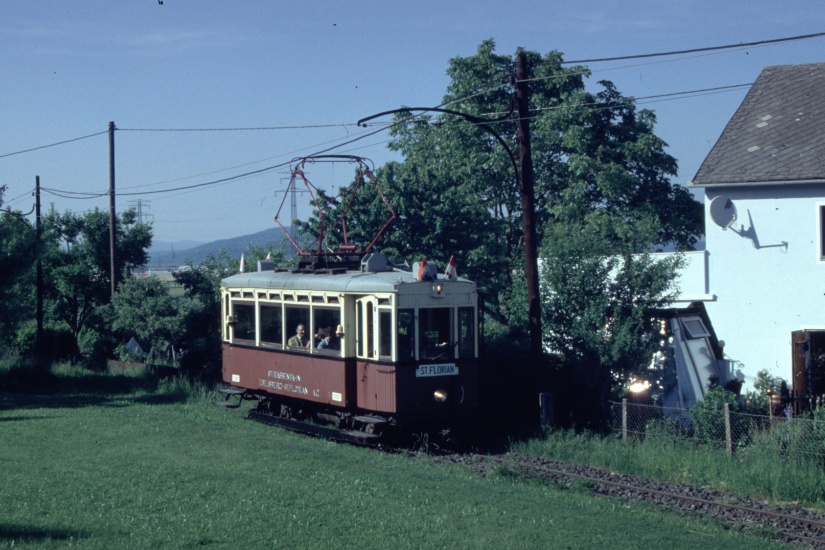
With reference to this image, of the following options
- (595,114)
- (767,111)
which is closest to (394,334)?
(767,111)

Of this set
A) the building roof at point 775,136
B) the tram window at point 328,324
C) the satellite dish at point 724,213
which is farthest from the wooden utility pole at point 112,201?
the satellite dish at point 724,213

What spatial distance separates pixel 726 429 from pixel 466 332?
14.6 ft

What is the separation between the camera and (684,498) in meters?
12.3

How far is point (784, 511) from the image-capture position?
11812mm

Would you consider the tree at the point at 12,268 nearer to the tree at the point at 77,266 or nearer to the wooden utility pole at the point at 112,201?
the wooden utility pole at the point at 112,201

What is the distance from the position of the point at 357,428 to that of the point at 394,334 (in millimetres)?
2228

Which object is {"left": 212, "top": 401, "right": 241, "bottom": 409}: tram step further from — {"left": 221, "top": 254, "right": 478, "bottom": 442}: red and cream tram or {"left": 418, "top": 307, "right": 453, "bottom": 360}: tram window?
{"left": 418, "top": 307, "right": 453, "bottom": 360}: tram window

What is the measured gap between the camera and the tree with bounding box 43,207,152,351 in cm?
4059

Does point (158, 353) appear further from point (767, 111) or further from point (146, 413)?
point (767, 111)

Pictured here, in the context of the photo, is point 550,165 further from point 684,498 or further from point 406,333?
point 684,498

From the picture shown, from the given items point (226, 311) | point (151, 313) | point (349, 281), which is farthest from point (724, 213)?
point (151, 313)

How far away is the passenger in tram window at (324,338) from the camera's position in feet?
54.0

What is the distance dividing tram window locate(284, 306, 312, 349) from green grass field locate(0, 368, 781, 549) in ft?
6.06

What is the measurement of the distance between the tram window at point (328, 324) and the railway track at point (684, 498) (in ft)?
8.98
